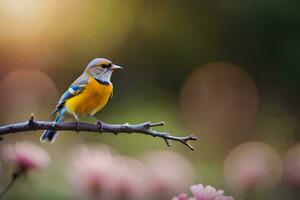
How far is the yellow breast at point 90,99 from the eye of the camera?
1.04 metres

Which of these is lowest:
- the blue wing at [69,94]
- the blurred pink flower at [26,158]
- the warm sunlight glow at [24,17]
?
the blurred pink flower at [26,158]

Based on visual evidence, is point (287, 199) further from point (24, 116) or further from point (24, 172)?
point (24, 116)

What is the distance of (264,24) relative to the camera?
317cm

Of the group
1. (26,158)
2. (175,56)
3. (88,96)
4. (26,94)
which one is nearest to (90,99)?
(88,96)

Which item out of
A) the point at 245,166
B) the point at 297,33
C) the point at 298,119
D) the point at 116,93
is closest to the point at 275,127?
the point at 298,119

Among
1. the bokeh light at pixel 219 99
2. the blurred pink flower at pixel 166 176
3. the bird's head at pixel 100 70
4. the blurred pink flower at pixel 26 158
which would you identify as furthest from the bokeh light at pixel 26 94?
the bird's head at pixel 100 70

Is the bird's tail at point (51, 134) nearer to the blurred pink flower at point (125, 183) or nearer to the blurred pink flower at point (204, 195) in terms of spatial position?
the blurred pink flower at point (125, 183)

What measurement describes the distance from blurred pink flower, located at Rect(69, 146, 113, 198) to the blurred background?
1.74 metres

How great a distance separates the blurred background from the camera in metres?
3.13

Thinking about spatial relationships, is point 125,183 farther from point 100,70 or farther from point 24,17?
point 24,17

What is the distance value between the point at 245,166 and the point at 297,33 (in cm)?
187

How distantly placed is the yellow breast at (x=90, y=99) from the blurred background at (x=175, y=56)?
1946mm

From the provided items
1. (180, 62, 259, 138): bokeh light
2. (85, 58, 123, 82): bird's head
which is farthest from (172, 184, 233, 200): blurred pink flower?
(180, 62, 259, 138): bokeh light

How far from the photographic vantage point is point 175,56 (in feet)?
11.2
